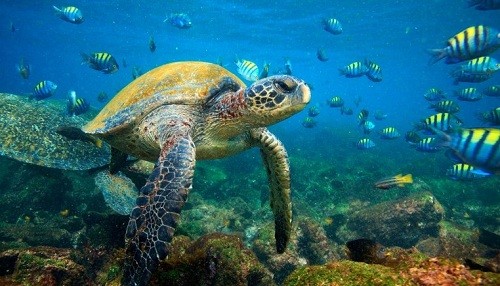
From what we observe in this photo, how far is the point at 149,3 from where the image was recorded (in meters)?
29.4

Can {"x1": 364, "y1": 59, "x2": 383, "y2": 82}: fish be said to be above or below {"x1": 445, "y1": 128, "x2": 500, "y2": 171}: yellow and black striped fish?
above

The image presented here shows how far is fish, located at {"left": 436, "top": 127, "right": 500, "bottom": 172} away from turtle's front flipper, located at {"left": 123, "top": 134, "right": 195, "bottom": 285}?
3.32 meters

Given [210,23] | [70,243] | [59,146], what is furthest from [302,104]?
[210,23]

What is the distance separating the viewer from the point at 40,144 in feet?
23.7

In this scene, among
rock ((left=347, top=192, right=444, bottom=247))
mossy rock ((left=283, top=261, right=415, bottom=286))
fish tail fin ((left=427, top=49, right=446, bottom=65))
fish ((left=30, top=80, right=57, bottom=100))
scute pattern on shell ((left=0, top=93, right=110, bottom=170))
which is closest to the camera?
mossy rock ((left=283, top=261, right=415, bottom=286))

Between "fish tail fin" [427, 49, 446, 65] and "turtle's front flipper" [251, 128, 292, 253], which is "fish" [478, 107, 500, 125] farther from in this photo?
"turtle's front flipper" [251, 128, 292, 253]

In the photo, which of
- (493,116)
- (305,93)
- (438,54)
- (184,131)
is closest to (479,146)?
(305,93)

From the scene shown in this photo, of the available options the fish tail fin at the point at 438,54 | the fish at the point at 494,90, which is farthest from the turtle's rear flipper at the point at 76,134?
the fish at the point at 494,90

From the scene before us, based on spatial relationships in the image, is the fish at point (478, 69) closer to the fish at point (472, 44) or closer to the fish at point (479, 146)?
the fish at point (472, 44)

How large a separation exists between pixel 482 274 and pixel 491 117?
6.14m

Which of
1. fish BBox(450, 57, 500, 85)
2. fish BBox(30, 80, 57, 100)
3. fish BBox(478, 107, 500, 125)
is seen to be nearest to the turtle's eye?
fish BBox(478, 107, 500, 125)

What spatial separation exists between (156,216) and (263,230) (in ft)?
13.0

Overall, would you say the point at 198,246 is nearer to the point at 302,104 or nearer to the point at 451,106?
the point at 302,104

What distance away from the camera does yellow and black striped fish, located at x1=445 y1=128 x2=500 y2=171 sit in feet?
12.1
